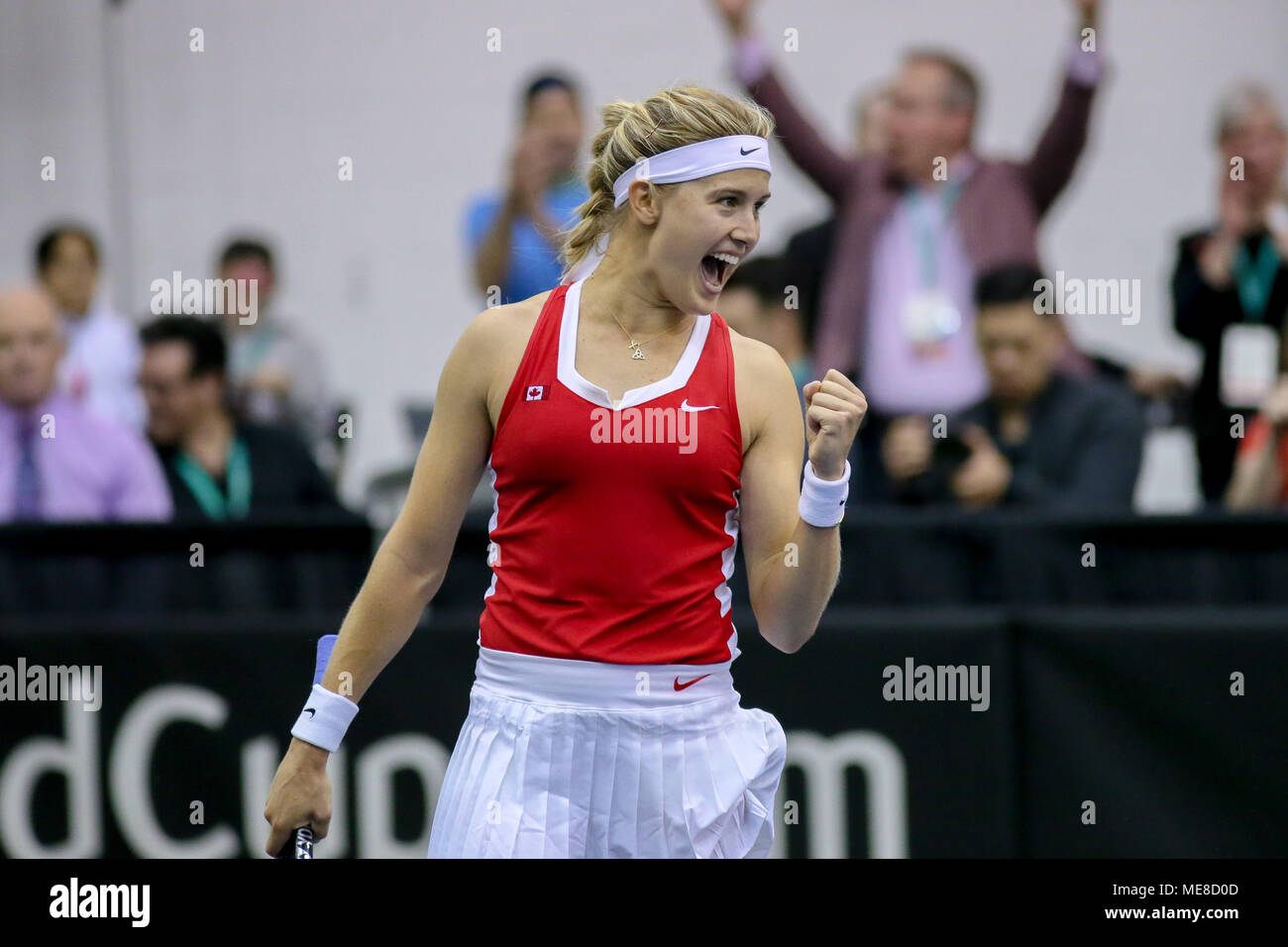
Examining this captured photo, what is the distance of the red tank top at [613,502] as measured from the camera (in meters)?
3.20

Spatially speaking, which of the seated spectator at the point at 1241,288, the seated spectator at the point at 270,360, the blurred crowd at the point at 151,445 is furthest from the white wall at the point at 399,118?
A: the blurred crowd at the point at 151,445

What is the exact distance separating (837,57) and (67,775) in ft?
19.1

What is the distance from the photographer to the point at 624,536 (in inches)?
127

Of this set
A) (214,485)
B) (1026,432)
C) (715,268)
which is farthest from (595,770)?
(214,485)

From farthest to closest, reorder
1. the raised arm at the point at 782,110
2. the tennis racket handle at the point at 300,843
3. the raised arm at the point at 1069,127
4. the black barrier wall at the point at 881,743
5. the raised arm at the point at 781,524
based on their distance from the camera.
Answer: the raised arm at the point at 1069,127
the raised arm at the point at 782,110
the black barrier wall at the point at 881,743
the tennis racket handle at the point at 300,843
the raised arm at the point at 781,524

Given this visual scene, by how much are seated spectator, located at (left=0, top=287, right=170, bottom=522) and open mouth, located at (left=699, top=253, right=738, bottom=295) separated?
3788 mm

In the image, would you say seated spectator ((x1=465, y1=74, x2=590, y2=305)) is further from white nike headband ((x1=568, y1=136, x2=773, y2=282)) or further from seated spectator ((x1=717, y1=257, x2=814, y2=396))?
white nike headband ((x1=568, y1=136, x2=773, y2=282))

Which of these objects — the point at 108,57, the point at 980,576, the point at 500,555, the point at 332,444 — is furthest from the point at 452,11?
the point at 500,555

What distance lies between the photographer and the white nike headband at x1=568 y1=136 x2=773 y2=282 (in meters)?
3.22

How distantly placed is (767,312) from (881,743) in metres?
1.95

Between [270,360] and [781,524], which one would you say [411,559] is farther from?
[270,360]

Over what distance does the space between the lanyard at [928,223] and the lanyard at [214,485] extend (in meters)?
2.72

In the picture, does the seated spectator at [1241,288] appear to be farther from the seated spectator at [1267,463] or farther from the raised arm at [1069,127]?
the raised arm at [1069,127]
